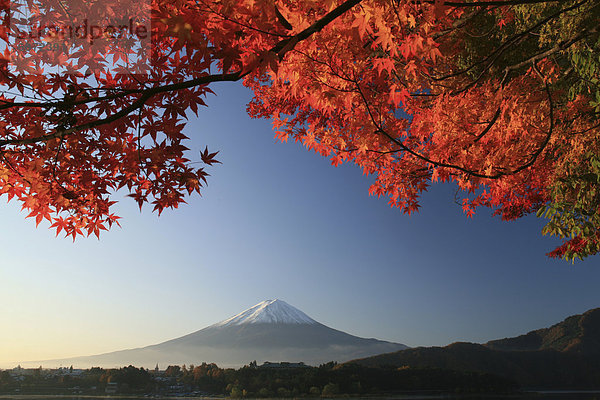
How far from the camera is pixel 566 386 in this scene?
4069cm

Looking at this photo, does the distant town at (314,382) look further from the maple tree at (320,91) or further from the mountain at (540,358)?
the maple tree at (320,91)

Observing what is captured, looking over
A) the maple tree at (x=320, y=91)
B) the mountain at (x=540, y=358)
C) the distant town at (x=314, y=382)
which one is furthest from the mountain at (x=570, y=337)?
the maple tree at (x=320, y=91)

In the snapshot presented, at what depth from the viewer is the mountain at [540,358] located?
118ft

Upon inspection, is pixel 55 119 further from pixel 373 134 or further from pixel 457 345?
pixel 457 345

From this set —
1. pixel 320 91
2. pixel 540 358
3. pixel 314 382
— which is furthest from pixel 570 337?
pixel 320 91

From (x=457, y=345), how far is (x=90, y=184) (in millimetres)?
41956

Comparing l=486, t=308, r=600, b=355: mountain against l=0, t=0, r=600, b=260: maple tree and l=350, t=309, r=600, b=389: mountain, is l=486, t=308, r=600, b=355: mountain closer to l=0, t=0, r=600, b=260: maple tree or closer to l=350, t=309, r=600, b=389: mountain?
l=350, t=309, r=600, b=389: mountain

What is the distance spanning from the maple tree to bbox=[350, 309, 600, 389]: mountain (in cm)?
3168

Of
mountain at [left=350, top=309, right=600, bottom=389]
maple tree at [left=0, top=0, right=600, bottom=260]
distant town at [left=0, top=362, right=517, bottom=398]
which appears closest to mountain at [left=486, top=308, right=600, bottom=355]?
mountain at [left=350, top=309, right=600, bottom=389]

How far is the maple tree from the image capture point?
248 centimetres

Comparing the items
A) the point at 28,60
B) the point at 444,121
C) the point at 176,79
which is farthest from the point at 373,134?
the point at 28,60

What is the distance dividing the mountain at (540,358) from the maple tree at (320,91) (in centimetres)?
3168

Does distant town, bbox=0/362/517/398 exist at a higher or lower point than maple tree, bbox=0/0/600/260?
lower

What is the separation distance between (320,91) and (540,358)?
48729 millimetres
